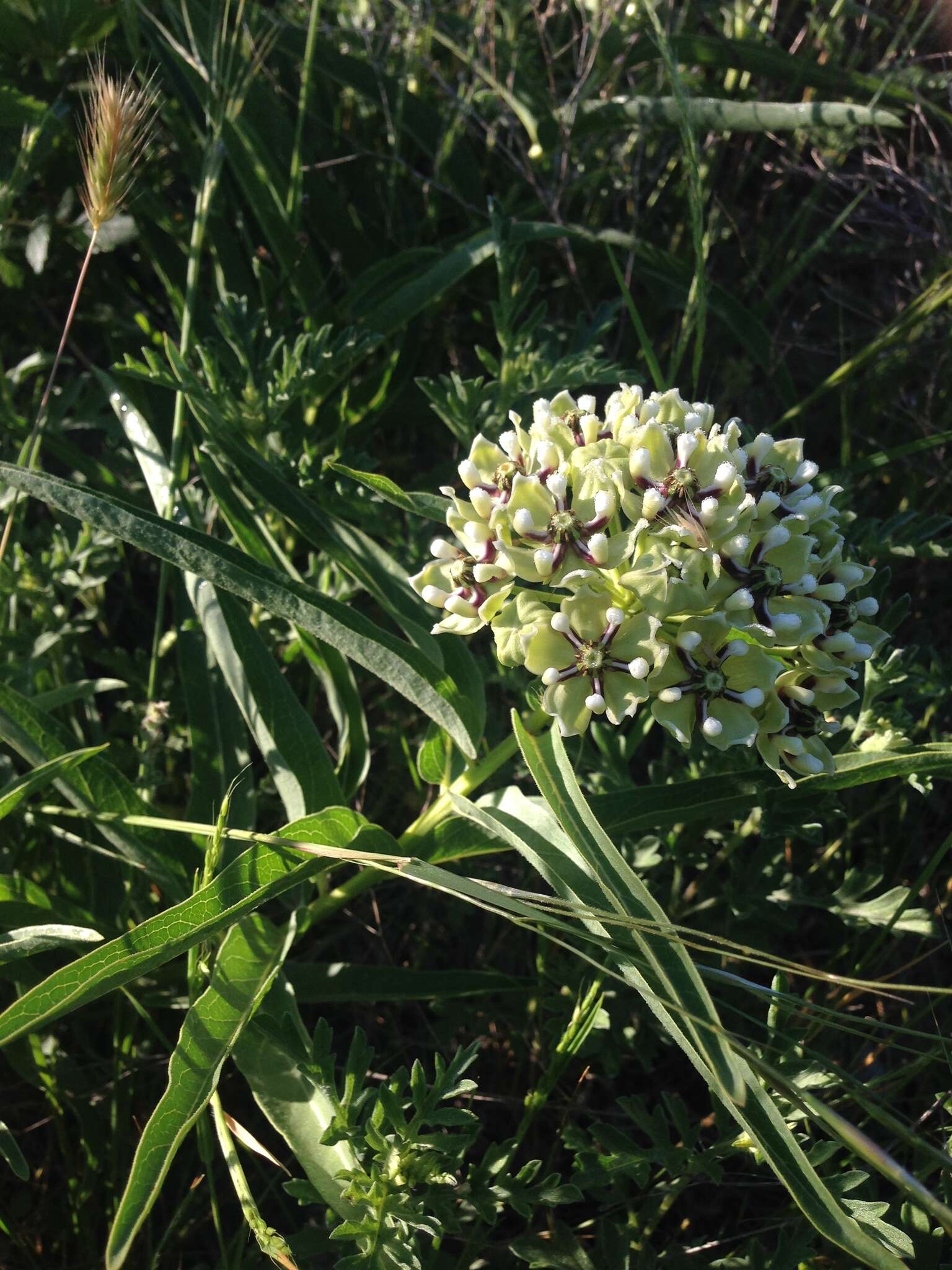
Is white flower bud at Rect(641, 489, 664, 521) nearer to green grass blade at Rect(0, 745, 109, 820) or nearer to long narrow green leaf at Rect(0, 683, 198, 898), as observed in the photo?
green grass blade at Rect(0, 745, 109, 820)

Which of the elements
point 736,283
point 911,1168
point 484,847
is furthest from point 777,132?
point 911,1168

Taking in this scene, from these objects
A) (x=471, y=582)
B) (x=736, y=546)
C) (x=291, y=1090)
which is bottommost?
(x=291, y=1090)

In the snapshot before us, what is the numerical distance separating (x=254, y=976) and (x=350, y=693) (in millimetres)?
593

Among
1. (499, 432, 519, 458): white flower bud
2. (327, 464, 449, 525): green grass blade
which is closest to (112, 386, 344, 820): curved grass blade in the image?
(327, 464, 449, 525): green grass blade

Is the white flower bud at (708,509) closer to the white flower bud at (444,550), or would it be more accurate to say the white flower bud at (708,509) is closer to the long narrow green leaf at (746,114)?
the white flower bud at (444,550)

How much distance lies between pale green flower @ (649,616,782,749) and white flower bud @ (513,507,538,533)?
25cm

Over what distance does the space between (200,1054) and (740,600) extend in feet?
3.28

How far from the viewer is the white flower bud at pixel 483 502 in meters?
1.56

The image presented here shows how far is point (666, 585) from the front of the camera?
4.60 ft

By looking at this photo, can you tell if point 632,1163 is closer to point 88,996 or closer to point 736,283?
point 88,996

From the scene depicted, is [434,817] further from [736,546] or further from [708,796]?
[736,546]

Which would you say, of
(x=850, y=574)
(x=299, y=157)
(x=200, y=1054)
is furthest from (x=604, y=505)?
(x=299, y=157)

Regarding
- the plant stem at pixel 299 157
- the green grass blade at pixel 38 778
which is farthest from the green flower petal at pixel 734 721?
the plant stem at pixel 299 157

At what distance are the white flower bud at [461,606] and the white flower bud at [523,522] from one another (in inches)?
5.6
